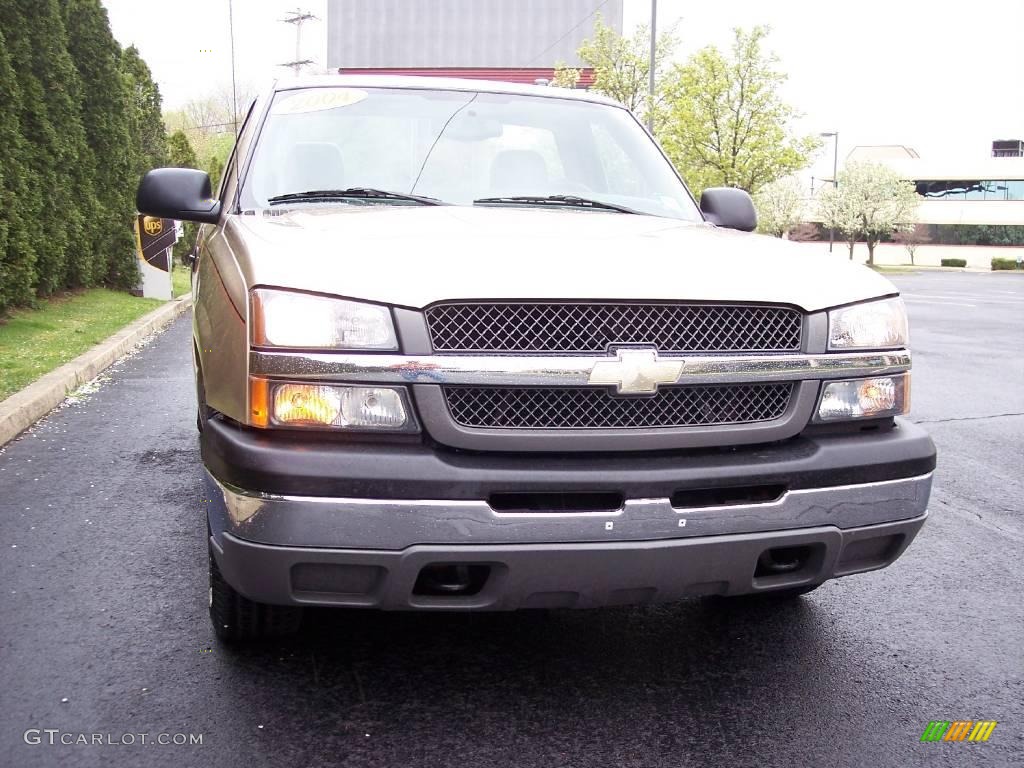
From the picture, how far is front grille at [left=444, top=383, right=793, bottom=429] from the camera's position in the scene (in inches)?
96.0

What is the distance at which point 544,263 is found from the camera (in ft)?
8.54

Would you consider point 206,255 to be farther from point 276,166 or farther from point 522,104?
point 522,104

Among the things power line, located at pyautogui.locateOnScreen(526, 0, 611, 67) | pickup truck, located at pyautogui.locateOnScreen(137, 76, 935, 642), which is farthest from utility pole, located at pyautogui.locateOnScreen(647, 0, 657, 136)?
pickup truck, located at pyautogui.locateOnScreen(137, 76, 935, 642)

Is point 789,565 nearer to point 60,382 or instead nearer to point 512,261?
point 512,261

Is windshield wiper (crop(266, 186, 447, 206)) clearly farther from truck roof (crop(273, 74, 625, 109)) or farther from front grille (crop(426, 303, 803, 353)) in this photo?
front grille (crop(426, 303, 803, 353))

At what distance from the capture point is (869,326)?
280cm

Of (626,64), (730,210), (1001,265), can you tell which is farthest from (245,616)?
(1001,265)

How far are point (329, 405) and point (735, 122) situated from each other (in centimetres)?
3059

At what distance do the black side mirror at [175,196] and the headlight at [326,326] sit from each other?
1280mm

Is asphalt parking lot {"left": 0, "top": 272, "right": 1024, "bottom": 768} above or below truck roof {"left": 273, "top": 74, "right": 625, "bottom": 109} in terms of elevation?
below

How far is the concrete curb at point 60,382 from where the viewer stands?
6359 millimetres

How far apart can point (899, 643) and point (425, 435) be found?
73.2 inches

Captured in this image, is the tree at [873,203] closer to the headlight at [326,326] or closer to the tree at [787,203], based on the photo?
the tree at [787,203]

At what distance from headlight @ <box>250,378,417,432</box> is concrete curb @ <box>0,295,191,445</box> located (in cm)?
442
